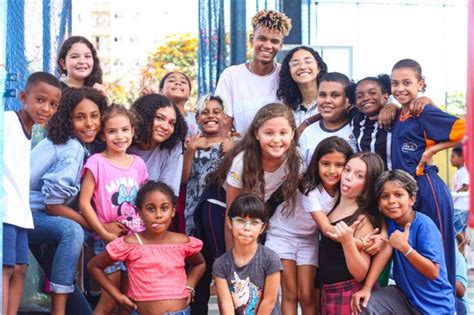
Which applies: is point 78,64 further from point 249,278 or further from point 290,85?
point 249,278

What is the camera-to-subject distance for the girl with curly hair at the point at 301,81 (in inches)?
225

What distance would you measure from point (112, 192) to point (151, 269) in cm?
52

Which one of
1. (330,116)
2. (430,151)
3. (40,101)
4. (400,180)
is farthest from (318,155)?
(40,101)

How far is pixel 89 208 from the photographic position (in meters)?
5.02

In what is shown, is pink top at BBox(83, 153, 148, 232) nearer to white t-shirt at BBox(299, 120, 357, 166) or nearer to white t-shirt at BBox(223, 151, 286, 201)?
white t-shirt at BBox(223, 151, 286, 201)

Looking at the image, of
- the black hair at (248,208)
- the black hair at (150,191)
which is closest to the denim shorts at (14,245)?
the black hair at (150,191)

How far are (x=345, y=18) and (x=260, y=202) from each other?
8459 mm

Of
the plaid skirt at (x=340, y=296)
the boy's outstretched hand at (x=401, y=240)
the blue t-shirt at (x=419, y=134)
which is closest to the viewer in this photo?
the boy's outstretched hand at (x=401, y=240)

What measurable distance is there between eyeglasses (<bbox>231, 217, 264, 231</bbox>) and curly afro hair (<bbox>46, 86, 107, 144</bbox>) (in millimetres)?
1092

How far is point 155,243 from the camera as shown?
4.97 metres

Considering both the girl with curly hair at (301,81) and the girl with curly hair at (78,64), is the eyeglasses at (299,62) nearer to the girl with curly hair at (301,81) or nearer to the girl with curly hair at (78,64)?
the girl with curly hair at (301,81)

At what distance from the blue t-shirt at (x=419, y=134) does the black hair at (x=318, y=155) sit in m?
0.30

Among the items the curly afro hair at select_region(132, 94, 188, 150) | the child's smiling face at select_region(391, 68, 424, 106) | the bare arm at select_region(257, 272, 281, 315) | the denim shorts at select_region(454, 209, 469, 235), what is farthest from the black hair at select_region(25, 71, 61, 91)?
the denim shorts at select_region(454, 209, 469, 235)

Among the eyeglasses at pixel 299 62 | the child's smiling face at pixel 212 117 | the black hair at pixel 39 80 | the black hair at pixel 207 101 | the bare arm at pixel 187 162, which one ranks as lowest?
the bare arm at pixel 187 162
